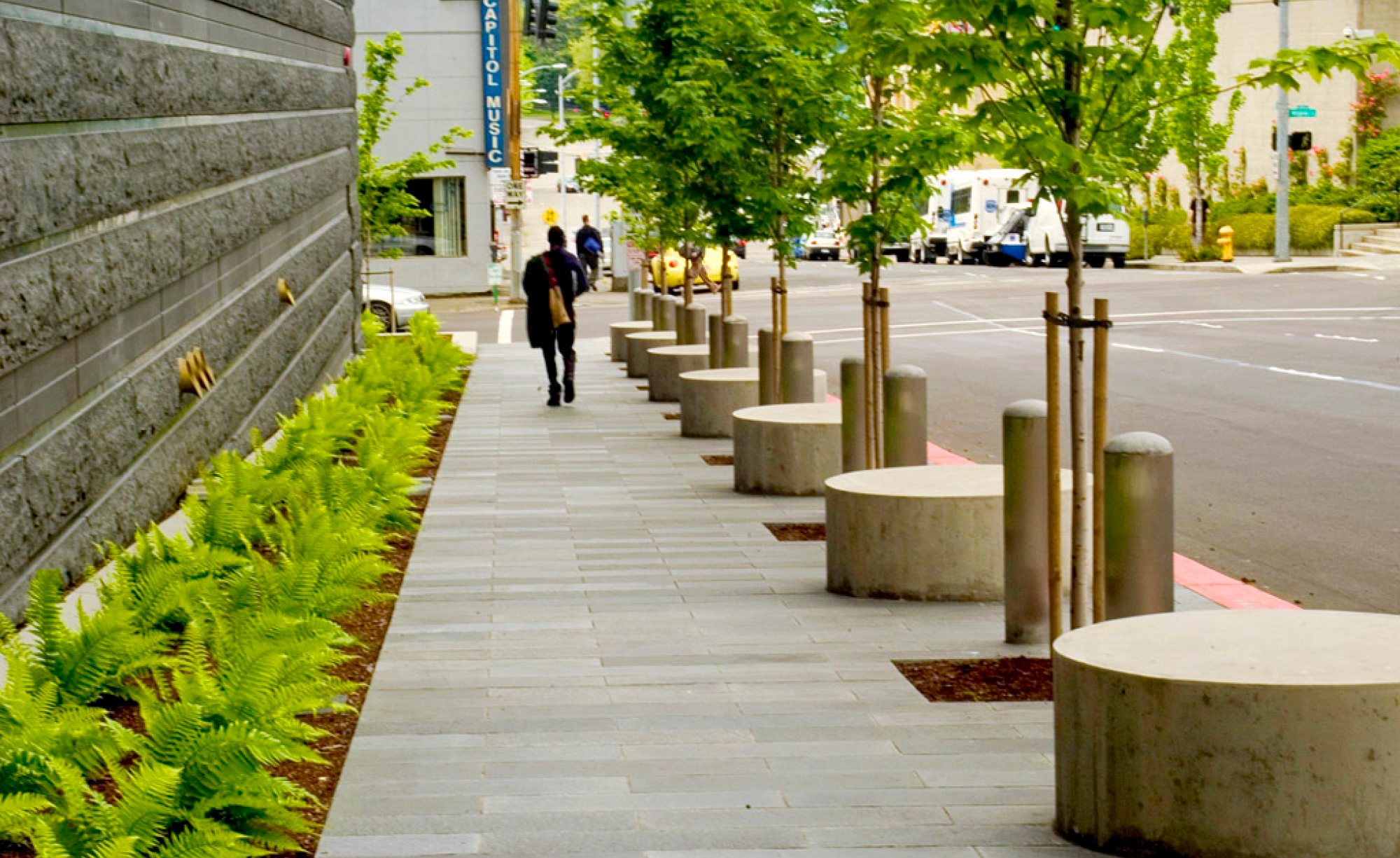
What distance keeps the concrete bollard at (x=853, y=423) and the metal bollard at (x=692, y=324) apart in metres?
9.40

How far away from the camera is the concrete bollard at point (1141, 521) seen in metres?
6.07

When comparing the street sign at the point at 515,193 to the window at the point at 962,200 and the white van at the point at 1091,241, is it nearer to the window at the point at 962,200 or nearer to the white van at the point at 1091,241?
the white van at the point at 1091,241

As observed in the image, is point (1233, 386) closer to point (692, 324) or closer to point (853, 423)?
point (692, 324)

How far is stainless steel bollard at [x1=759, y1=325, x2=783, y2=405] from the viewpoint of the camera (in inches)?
549

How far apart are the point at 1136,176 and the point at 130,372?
17.0 ft

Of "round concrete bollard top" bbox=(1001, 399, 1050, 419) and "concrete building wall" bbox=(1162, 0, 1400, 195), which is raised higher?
"concrete building wall" bbox=(1162, 0, 1400, 195)

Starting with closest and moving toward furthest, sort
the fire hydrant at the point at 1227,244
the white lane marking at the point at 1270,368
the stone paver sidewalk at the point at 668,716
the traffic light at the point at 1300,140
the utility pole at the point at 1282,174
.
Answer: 1. the stone paver sidewalk at the point at 668,716
2. the white lane marking at the point at 1270,368
3. the utility pole at the point at 1282,174
4. the traffic light at the point at 1300,140
5. the fire hydrant at the point at 1227,244

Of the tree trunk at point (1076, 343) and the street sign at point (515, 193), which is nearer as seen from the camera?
the tree trunk at point (1076, 343)

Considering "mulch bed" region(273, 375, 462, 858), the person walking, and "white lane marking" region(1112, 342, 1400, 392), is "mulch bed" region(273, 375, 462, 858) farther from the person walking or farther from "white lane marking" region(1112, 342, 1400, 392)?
the person walking

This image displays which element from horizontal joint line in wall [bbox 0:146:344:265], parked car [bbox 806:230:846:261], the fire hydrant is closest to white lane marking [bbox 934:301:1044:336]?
the fire hydrant

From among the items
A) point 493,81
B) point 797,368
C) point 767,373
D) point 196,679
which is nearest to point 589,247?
point 493,81

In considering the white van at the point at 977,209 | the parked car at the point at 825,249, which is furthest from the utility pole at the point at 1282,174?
the parked car at the point at 825,249

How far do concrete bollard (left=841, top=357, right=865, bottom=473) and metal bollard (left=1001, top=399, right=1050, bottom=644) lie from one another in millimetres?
3410

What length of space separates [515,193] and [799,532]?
2968cm
